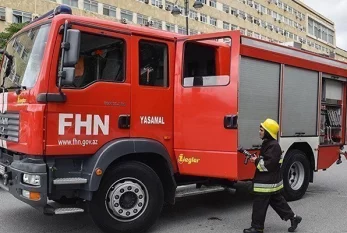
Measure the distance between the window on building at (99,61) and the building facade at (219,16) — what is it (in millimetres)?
9087

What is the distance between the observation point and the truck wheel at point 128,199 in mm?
5262

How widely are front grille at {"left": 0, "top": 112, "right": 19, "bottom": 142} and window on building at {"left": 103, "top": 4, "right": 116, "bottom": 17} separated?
33.4 meters

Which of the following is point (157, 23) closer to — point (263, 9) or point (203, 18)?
point (203, 18)

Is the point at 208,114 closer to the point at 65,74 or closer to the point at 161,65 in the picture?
the point at 161,65

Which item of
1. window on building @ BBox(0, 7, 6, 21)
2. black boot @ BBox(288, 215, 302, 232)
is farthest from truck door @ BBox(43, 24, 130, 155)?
window on building @ BBox(0, 7, 6, 21)

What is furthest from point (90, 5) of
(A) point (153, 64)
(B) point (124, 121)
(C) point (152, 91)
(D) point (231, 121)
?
(D) point (231, 121)

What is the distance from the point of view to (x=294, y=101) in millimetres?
7332

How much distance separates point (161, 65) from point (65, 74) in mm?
1670

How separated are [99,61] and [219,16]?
50.2 m

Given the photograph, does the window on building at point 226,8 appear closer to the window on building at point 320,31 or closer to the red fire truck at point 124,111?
the window on building at point 320,31

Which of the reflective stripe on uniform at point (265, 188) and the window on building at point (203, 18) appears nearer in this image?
the reflective stripe on uniform at point (265, 188)

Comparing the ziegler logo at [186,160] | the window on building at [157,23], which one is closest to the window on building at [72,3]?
the window on building at [157,23]

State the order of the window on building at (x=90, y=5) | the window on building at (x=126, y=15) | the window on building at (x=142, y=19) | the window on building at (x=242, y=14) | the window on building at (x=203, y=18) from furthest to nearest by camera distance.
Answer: the window on building at (x=242, y=14) → the window on building at (x=203, y=18) → the window on building at (x=142, y=19) → the window on building at (x=126, y=15) → the window on building at (x=90, y=5)

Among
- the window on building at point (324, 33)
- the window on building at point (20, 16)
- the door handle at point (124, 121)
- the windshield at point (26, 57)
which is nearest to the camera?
the windshield at point (26, 57)
